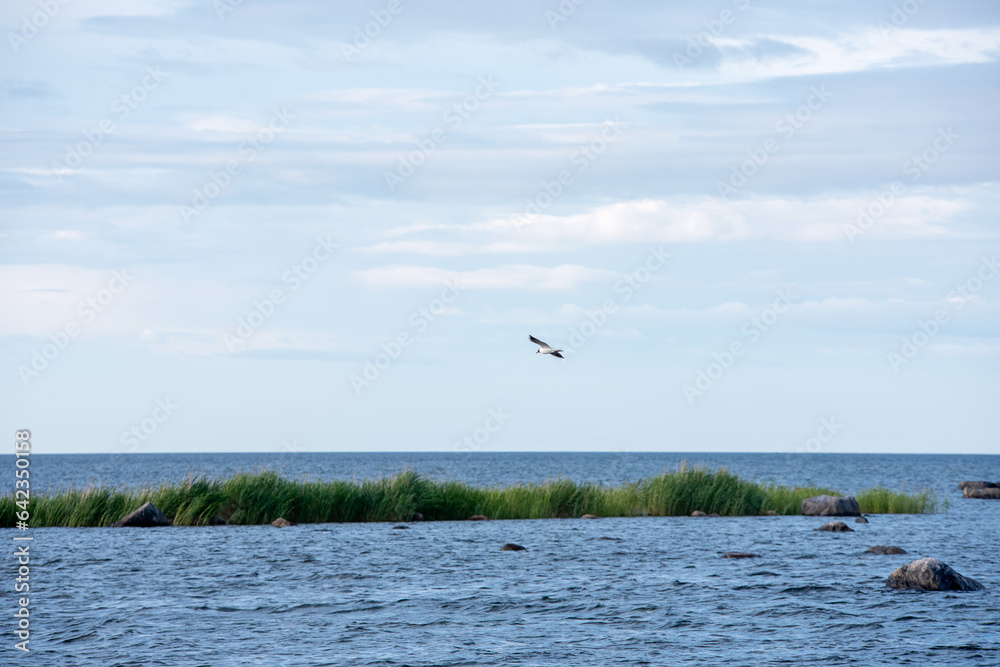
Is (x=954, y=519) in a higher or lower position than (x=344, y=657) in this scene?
higher

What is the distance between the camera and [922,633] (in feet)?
65.9

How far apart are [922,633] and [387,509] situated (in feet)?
80.9

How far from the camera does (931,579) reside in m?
24.7

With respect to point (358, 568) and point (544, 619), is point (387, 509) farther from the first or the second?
point (544, 619)

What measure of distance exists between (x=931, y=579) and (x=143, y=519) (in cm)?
2742

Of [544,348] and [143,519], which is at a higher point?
[544,348]

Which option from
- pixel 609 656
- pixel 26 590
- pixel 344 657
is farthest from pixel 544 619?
pixel 26 590

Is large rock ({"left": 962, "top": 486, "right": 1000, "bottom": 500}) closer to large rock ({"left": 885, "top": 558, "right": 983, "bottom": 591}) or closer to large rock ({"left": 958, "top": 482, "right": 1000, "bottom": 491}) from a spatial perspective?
large rock ({"left": 958, "top": 482, "right": 1000, "bottom": 491})

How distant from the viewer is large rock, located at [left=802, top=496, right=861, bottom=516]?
4475cm

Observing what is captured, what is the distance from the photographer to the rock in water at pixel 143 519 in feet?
122

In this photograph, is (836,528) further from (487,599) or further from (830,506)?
(487,599)

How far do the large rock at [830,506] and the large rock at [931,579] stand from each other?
65.0ft

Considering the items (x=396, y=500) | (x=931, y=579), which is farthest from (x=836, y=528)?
(x=396, y=500)

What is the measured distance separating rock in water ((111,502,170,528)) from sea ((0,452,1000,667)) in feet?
2.30
